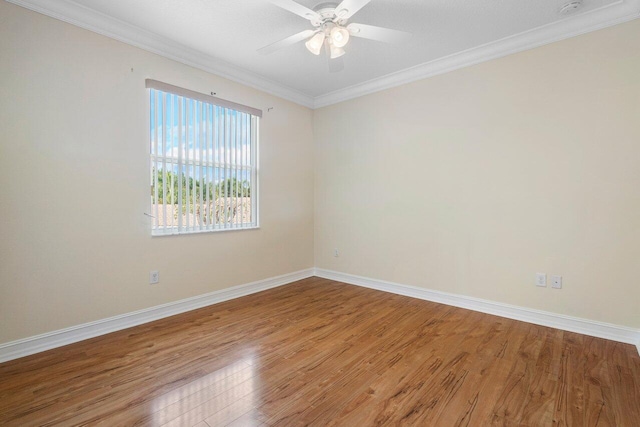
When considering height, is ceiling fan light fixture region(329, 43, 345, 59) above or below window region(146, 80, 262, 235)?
above

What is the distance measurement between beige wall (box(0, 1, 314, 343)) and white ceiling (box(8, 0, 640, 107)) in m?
0.18

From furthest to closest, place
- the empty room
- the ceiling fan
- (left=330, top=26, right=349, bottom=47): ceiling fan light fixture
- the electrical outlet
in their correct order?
the electrical outlet
(left=330, top=26, right=349, bottom=47): ceiling fan light fixture
the ceiling fan
the empty room

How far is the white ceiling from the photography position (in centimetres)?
231

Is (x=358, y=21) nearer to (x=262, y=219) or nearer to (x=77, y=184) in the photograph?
(x=262, y=219)

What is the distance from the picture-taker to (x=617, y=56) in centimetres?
239

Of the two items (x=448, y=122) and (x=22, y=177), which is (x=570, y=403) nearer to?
(x=448, y=122)

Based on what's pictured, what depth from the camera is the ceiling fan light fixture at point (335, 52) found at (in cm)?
237

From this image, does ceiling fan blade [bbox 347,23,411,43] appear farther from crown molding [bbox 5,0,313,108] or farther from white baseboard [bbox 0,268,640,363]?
white baseboard [bbox 0,268,640,363]

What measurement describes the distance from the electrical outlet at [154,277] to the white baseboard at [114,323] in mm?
250

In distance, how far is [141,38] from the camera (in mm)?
2695

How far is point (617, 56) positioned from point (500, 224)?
1624 millimetres

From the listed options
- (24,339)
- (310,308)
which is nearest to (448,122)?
(310,308)

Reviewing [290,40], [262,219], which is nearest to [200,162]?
[262,219]

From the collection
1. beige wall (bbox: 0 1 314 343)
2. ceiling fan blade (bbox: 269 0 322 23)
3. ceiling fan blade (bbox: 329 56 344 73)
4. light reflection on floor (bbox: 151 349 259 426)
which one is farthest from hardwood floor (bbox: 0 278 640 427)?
ceiling fan blade (bbox: 269 0 322 23)
